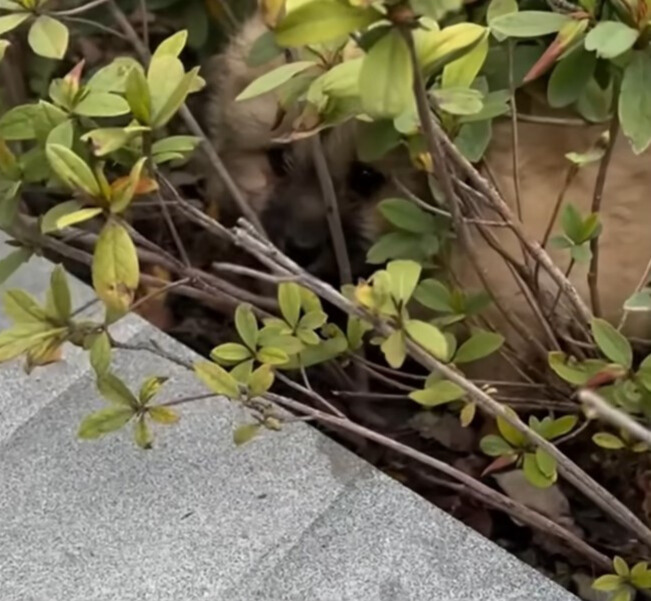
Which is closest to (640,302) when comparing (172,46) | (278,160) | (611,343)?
(611,343)

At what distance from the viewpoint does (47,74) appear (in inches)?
74.3

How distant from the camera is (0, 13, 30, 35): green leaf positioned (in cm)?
116

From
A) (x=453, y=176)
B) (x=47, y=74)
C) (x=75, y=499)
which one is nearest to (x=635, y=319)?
(x=453, y=176)

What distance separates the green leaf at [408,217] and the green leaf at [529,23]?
0.84 feet

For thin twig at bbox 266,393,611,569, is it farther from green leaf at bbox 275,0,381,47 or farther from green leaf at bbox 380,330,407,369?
green leaf at bbox 275,0,381,47

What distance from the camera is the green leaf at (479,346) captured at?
1.27m

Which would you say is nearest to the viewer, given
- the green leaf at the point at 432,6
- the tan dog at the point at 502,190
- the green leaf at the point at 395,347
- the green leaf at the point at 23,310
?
the green leaf at the point at 432,6

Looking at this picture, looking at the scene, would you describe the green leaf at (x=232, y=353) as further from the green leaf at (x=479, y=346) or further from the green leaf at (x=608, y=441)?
the green leaf at (x=608, y=441)

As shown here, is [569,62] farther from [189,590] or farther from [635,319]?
[189,590]

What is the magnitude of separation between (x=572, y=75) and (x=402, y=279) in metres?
0.28

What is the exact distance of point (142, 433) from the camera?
4.15 ft

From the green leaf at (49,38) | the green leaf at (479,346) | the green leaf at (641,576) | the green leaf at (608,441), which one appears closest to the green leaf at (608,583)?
the green leaf at (641,576)

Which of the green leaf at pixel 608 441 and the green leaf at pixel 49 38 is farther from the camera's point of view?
the green leaf at pixel 608 441

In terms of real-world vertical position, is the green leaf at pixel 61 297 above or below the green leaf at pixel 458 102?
below
